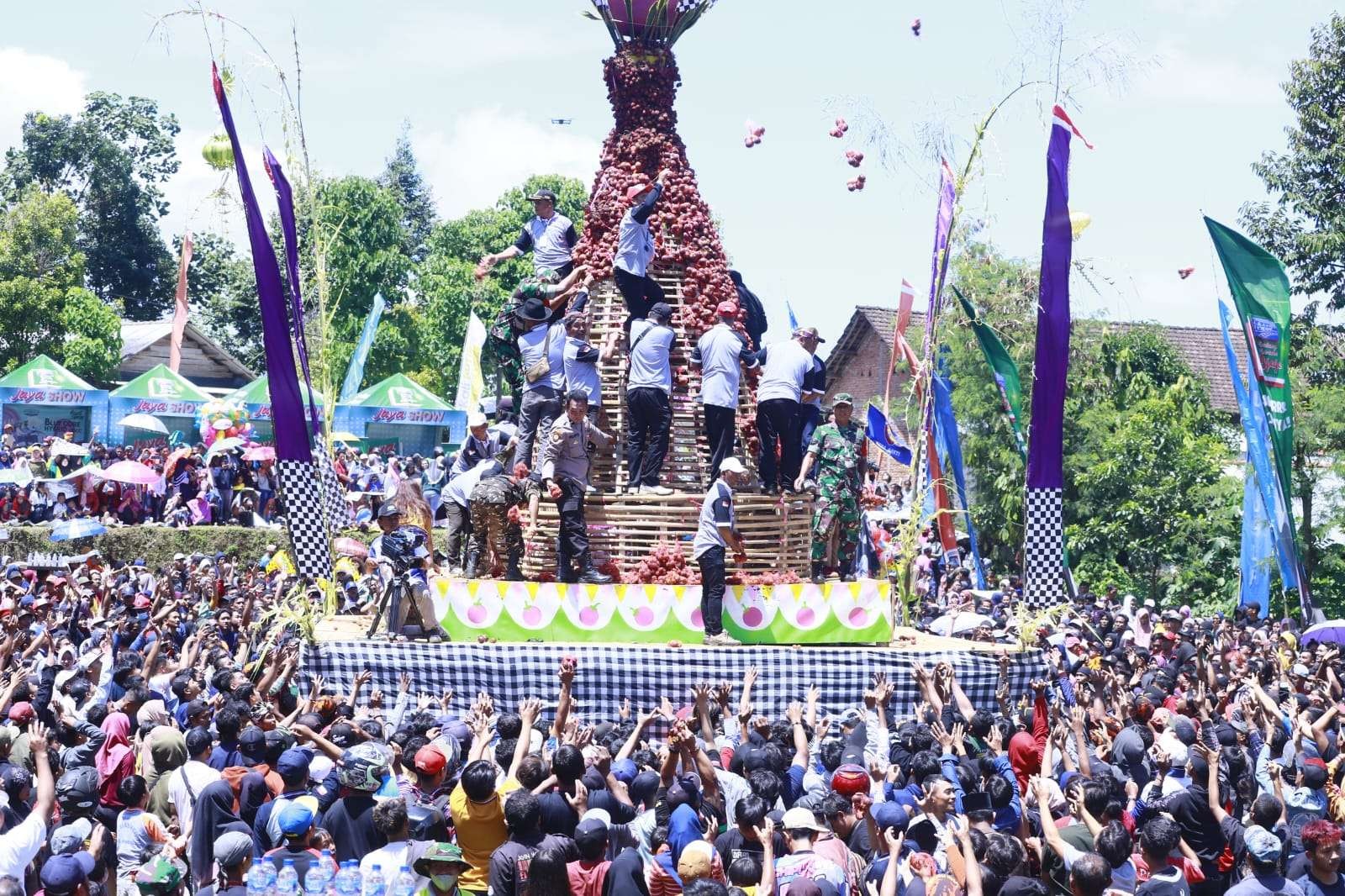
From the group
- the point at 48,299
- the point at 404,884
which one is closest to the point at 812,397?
the point at 404,884

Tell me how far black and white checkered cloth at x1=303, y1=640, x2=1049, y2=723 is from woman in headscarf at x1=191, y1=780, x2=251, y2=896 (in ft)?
20.1

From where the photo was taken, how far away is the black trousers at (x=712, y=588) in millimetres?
13492

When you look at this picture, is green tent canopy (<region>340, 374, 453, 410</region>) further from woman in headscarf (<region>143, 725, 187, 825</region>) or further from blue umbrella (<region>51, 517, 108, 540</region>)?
woman in headscarf (<region>143, 725, 187, 825</region>)

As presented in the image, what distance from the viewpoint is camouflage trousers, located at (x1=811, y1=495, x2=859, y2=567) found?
15953 millimetres

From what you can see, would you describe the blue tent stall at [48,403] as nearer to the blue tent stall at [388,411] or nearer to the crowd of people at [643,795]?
the blue tent stall at [388,411]

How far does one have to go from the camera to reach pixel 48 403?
107 feet

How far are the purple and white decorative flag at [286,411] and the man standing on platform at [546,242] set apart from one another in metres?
2.11

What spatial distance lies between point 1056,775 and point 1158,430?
59.0 ft

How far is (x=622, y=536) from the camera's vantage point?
14945 millimetres

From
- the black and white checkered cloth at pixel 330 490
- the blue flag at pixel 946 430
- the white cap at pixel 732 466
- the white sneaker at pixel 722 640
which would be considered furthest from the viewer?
the blue flag at pixel 946 430

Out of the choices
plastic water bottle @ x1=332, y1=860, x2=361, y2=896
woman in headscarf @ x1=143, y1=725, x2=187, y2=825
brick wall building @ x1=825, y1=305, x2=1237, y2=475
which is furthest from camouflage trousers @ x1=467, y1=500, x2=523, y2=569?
brick wall building @ x1=825, y1=305, x2=1237, y2=475

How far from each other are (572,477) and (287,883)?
26.8 feet

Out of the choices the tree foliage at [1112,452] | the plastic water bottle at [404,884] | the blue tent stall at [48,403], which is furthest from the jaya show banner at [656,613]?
the blue tent stall at [48,403]

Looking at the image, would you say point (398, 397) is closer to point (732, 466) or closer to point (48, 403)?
point (48, 403)
